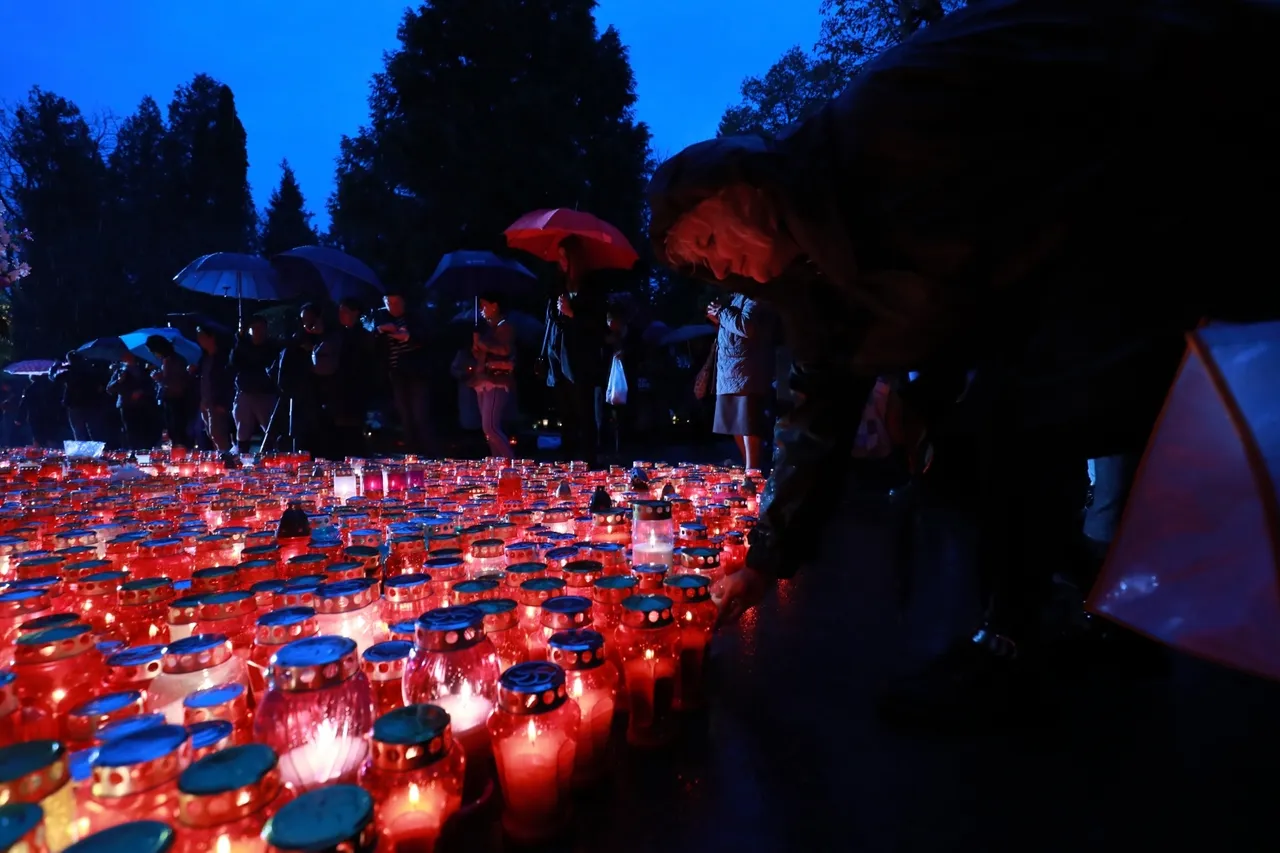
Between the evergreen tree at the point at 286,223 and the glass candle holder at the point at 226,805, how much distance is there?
97.9 feet

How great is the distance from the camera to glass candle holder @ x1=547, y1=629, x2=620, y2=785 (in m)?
1.21

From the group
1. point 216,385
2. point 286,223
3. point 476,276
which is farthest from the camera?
point 286,223

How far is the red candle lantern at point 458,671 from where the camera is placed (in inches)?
45.9

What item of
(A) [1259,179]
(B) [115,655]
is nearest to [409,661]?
(B) [115,655]

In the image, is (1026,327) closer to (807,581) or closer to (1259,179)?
(1259,179)

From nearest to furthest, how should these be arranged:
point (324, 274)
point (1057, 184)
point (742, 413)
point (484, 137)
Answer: point (1057, 184), point (742, 413), point (324, 274), point (484, 137)

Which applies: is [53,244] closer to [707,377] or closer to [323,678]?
[707,377]

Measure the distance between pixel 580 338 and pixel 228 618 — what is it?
5150 mm

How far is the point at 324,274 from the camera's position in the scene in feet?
26.9

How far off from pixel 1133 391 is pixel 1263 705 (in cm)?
115

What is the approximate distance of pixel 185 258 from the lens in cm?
2216

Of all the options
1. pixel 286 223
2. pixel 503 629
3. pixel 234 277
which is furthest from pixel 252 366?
pixel 286 223

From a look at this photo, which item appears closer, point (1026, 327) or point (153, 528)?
point (1026, 327)

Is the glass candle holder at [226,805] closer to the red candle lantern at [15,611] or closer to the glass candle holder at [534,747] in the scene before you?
the glass candle holder at [534,747]
